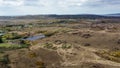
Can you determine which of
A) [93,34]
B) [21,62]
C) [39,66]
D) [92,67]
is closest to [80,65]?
[92,67]

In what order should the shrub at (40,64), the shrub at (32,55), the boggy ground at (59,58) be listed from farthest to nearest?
the shrub at (32,55) → the boggy ground at (59,58) → the shrub at (40,64)

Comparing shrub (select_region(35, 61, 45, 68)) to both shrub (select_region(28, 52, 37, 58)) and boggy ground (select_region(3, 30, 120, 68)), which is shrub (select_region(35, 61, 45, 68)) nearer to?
boggy ground (select_region(3, 30, 120, 68))

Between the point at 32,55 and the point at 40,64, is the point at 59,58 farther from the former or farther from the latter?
the point at 32,55

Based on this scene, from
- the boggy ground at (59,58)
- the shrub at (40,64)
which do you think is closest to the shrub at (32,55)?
the boggy ground at (59,58)

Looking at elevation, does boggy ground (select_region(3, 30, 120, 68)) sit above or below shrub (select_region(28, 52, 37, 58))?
below

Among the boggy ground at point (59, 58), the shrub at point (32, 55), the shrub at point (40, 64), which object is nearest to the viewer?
the shrub at point (40, 64)

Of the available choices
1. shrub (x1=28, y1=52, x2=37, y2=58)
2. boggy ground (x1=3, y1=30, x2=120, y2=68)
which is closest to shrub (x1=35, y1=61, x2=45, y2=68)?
boggy ground (x1=3, y1=30, x2=120, y2=68)

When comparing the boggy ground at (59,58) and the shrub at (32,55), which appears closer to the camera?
the boggy ground at (59,58)

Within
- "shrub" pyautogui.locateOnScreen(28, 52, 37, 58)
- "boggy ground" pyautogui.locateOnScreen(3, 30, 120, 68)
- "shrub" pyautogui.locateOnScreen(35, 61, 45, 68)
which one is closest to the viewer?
"shrub" pyautogui.locateOnScreen(35, 61, 45, 68)

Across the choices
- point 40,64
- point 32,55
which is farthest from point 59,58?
point 32,55

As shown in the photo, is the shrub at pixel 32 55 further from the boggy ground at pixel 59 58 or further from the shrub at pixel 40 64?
the shrub at pixel 40 64

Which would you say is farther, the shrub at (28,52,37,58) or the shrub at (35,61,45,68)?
the shrub at (28,52,37,58)
